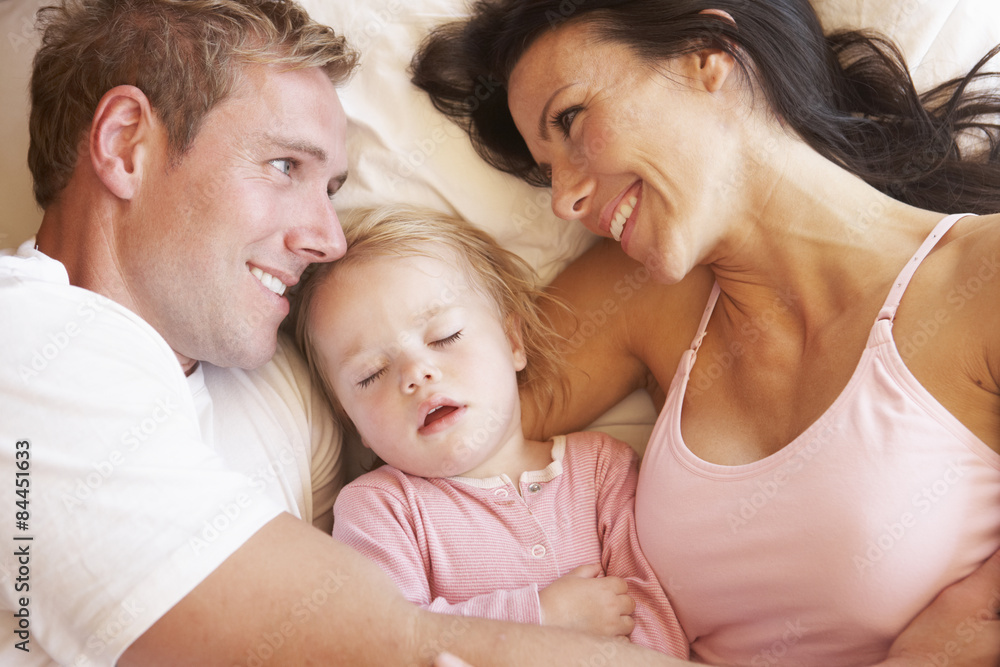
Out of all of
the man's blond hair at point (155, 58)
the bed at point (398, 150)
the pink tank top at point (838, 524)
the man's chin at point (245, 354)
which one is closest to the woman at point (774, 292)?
the pink tank top at point (838, 524)

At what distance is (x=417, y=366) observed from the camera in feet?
5.41

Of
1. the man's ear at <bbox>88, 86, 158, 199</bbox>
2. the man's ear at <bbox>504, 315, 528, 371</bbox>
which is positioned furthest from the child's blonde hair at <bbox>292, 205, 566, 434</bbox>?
the man's ear at <bbox>88, 86, 158, 199</bbox>

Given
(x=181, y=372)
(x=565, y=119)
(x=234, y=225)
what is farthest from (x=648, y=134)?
(x=181, y=372)

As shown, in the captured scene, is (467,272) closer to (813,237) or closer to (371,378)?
(371,378)

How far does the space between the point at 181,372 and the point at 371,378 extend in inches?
16.5

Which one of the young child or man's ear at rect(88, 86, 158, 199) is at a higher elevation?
man's ear at rect(88, 86, 158, 199)

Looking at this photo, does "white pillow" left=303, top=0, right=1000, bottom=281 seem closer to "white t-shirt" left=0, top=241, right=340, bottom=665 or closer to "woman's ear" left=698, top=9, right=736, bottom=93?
"woman's ear" left=698, top=9, right=736, bottom=93

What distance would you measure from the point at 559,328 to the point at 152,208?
104 centimetres

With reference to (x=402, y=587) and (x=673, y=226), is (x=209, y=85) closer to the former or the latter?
(x=673, y=226)

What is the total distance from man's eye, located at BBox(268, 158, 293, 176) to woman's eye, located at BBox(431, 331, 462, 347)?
0.53m

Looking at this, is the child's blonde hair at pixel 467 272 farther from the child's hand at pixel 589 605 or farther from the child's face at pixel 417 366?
the child's hand at pixel 589 605

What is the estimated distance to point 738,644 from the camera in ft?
5.18

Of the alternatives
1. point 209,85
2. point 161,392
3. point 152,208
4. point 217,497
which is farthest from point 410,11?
point 217,497

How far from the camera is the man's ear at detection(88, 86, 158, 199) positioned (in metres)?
1.58
